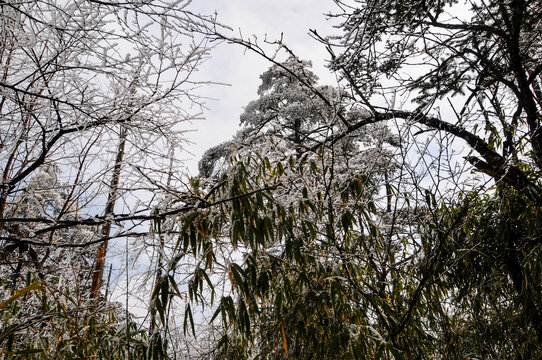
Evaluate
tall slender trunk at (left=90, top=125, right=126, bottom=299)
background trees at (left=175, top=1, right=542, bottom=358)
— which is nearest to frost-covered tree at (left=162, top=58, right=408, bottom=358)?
background trees at (left=175, top=1, right=542, bottom=358)

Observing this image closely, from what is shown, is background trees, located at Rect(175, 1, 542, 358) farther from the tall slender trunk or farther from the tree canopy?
the tall slender trunk

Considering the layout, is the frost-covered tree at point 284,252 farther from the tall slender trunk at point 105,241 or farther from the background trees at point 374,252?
the tall slender trunk at point 105,241

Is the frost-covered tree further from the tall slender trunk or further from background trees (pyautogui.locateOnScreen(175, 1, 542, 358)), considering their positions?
the tall slender trunk

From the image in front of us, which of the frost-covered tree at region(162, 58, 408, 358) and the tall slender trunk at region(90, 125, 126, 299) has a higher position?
the tall slender trunk at region(90, 125, 126, 299)

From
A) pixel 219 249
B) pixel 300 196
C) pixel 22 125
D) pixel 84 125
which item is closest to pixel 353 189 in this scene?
pixel 300 196

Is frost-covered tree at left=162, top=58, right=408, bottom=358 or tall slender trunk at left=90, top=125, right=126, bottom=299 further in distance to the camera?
tall slender trunk at left=90, top=125, right=126, bottom=299

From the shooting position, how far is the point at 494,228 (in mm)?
2740

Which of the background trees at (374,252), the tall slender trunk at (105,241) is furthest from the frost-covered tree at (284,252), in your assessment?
the tall slender trunk at (105,241)

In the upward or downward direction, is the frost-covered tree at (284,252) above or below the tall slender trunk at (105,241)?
below

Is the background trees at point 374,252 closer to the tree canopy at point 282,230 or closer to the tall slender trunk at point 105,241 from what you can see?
the tree canopy at point 282,230

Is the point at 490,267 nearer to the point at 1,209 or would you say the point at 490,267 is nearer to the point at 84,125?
the point at 84,125

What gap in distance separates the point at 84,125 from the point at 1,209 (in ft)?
2.74

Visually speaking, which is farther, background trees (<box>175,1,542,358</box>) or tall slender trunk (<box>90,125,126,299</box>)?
tall slender trunk (<box>90,125,126,299</box>)

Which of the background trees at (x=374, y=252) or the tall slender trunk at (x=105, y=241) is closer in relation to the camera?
the background trees at (x=374, y=252)
